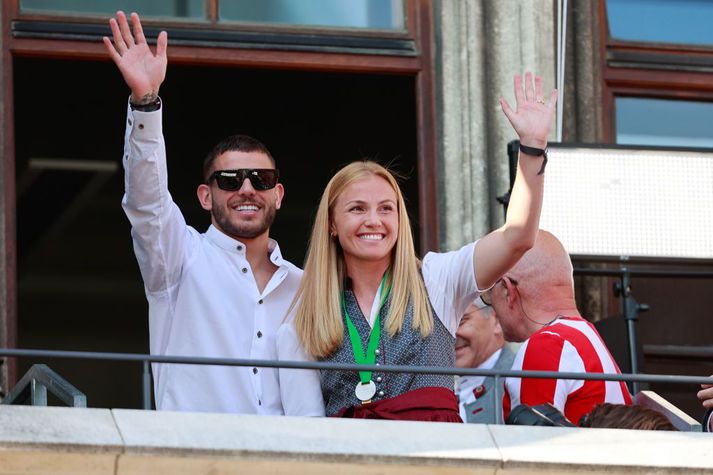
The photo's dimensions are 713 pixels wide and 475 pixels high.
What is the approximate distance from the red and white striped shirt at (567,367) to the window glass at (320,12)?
7.34ft

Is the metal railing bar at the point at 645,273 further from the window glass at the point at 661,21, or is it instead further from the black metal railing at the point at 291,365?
the black metal railing at the point at 291,365

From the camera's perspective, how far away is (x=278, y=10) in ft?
27.2

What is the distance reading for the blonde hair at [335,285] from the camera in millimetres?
6176

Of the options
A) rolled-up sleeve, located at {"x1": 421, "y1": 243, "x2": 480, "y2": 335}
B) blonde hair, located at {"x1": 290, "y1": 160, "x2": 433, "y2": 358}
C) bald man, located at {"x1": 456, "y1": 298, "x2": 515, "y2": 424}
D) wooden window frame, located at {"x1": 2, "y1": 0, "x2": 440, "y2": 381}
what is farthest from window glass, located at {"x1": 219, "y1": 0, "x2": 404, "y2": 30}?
rolled-up sleeve, located at {"x1": 421, "y1": 243, "x2": 480, "y2": 335}

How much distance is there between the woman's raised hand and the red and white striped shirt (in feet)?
2.36

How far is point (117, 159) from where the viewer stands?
13656mm

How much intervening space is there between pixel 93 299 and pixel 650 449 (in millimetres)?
10540

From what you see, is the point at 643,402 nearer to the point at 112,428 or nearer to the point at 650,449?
the point at 650,449

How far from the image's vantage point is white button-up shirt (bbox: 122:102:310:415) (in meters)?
6.36

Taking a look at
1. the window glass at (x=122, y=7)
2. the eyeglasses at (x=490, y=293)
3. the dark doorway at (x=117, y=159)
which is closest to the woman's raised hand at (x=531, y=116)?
the eyeglasses at (x=490, y=293)

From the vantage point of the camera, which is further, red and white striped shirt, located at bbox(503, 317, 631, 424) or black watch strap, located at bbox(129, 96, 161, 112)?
red and white striped shirt, located at bbox(503, 317, 631, 424)

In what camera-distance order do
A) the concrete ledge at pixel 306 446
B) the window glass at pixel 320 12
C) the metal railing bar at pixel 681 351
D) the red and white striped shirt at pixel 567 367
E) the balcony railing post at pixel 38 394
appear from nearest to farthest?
1. the concrete ledge at pixel 306 446
2. the balcony railing post at pixel 38 394
3. the red and white striped shirt at pixel 567 367
4. the window glass at pixel 320 12
5. the metal railing bar at pixel 681 351

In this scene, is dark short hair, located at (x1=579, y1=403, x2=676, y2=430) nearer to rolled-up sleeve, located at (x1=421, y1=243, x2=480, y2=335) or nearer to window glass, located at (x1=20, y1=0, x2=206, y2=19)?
rolled-up sleeve, located at (x1=421, y1=243, x2=480, y2=335)

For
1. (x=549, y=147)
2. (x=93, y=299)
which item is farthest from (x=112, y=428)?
(x=93, y=299)
